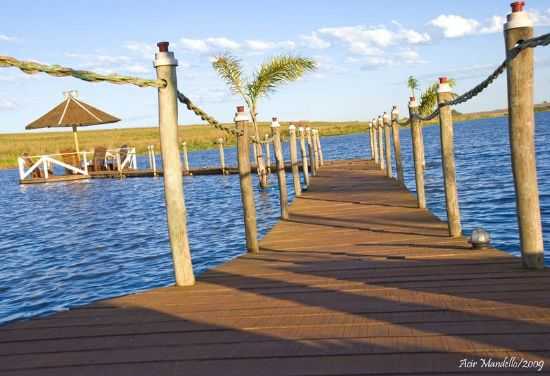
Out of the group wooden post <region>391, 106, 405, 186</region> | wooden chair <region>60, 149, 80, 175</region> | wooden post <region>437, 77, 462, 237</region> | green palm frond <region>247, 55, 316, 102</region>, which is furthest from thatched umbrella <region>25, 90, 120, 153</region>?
wooden post <region>437, 77, 462, 237</region>

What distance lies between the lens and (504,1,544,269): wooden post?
4219 mm

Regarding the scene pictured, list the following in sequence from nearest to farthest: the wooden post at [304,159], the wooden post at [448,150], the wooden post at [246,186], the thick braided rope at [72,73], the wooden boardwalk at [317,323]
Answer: the wooden boardwalk at [317,323], the thick braided rope at [72,73], the wooden post at [448,150], the wooden post at [246,186], the wooden post at [304,159]

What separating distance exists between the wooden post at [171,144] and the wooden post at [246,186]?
1.75 meters

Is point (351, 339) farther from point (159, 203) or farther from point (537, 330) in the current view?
point (159, 203)

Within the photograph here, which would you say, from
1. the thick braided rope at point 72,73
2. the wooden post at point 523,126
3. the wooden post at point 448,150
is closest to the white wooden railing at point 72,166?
the wooden post at point 448,150

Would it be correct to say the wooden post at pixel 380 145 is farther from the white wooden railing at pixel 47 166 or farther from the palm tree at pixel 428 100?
the white wooden railing at pixel 47 166

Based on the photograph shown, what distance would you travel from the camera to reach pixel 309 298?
13.6 feet

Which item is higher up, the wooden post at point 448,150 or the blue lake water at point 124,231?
the wooden post at point 448,150

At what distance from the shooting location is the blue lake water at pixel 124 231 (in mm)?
8656

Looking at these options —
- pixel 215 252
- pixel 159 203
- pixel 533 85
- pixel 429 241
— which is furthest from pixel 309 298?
pixel 159 203

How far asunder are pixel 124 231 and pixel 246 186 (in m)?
8.26

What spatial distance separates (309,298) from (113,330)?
120 cm

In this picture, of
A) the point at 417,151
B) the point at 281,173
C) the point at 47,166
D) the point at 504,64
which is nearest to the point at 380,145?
the point at 281,173

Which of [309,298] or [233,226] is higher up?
[309,298]
